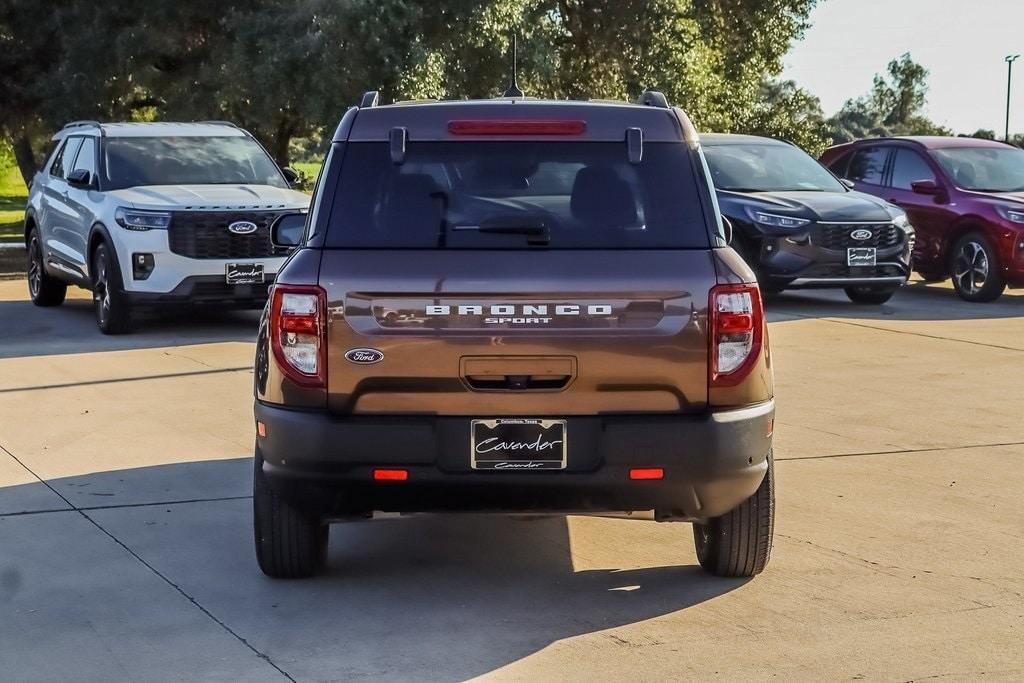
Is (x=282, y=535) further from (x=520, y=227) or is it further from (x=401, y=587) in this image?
(x=520, y=227)

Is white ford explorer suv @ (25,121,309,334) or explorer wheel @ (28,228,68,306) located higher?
white ford explorer suv @ (25,121,309,334)

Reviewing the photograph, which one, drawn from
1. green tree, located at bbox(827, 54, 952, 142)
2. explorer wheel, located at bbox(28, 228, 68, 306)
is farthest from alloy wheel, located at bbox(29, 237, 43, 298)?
green tree, located at bbox(827, 54, 952, 142)

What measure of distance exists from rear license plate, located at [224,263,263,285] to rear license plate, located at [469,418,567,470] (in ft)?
27.4

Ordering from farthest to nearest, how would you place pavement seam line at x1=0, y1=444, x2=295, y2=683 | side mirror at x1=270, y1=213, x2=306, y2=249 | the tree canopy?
the tree canopy → side mirror at x1=270, y1=213, x2=306, y2=249 → pavement seam line at x1=0, y1=444, x2=295, y2=683

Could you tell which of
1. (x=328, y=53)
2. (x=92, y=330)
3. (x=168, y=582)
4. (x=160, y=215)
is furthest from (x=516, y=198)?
(x=328, y=53)

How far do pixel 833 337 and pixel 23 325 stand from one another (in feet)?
24.1

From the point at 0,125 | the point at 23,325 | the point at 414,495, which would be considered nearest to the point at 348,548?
the point at 414,495

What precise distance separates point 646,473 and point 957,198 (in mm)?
12347

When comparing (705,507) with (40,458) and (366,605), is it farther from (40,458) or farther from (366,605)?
(40,458)

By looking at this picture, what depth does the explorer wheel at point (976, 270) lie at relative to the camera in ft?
52.5

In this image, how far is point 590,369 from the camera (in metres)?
5.05

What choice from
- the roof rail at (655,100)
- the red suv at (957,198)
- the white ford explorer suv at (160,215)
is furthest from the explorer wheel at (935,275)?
the roof rail at (655,100)

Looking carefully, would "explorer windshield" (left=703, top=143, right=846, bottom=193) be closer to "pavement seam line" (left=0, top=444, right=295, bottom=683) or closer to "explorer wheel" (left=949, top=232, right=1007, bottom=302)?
"explorer wheel" (left=949, top=232, right=1007, bottom=302)

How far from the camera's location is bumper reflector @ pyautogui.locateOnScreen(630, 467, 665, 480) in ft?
16.6
